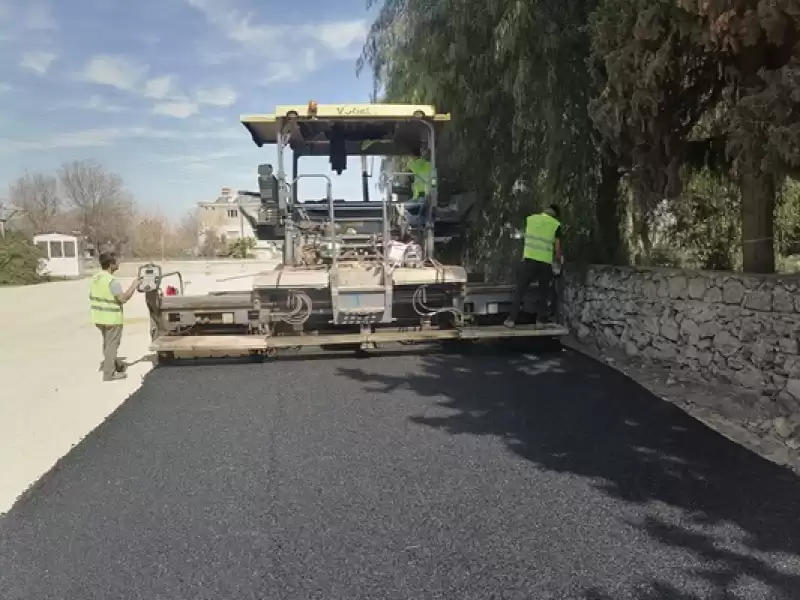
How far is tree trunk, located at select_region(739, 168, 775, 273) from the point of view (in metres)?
6.29

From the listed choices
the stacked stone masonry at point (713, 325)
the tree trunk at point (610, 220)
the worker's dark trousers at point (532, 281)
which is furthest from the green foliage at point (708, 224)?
the worker's dark trousers at point (532, 281)

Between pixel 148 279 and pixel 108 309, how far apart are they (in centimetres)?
51

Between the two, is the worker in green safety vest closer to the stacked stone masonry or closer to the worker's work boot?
the stacked stone masonry

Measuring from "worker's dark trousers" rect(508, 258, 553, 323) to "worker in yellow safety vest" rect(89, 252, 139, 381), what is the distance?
4.12 meters

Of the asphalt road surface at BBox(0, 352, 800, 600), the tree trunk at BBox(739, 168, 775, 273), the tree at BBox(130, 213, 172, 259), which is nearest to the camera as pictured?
the asphalt road surface at BBox(0, 352, 800, 600)

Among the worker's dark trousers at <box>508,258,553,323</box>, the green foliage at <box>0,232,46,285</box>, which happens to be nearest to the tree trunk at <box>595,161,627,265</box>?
the worker's dark trousers at <box>508,258,553,323</box>

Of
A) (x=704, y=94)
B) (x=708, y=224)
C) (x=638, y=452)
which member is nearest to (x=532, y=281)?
(x=708, y=224)

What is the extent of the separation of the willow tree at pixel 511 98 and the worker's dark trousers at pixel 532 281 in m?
1.16

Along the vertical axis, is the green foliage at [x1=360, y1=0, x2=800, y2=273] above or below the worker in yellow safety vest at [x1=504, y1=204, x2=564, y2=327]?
above

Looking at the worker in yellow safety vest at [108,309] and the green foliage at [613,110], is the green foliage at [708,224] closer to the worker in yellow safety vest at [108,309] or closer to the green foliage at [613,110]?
the green foliage at [613,110]

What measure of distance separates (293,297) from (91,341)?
17.0 feet

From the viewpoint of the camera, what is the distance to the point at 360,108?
7.94 meters

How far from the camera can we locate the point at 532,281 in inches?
324

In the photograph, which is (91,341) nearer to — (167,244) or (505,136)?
(505,136)
